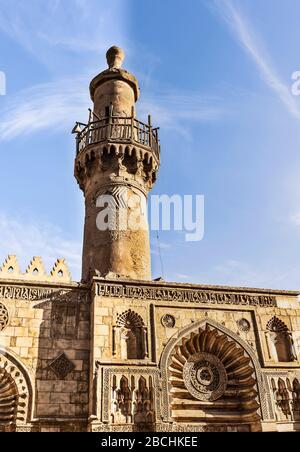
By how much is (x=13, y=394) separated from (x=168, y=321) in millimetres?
3379

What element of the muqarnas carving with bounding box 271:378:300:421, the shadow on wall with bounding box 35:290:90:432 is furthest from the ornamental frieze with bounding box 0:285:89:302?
the muqarnas carving with bounding box 271:378:300:421

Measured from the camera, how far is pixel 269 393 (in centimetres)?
869

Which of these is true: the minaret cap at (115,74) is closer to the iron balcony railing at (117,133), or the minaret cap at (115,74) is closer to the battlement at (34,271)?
the iron balcony railing at (117,133)

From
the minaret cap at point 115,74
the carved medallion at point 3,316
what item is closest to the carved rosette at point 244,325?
the carved medallion at point 3,316

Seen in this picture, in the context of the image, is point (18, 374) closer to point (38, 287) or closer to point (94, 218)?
point (38, 287)

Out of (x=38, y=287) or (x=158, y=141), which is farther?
(x=158, y=141)

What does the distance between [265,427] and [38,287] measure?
5.39 m

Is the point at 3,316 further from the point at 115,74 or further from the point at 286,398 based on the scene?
the point at 115,74

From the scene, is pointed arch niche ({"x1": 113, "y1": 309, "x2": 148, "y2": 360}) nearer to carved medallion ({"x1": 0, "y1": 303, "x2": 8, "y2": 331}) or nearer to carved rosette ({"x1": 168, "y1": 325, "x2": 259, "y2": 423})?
carved rosette ({"x1": 168, "y1": 325, "x2": 259, "y2": 423})

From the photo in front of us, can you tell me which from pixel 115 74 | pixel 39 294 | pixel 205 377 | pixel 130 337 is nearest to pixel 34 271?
pixel 39 294

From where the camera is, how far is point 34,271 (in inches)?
369
